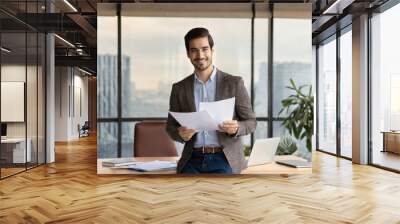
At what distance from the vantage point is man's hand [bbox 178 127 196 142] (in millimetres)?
4483

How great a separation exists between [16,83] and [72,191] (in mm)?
2635

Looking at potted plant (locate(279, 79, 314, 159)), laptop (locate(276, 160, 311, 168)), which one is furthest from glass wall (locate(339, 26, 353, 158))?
laptop (locate(276, 160, 311, 168))

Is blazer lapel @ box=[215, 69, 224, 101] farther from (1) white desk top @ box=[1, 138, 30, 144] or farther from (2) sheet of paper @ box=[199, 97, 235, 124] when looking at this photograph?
(1) white desk top @ box=[1, 138, 30, 144]

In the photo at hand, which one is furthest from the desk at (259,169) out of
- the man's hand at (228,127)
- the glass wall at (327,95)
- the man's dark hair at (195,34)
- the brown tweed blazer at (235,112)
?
the glass wall at (327,95)

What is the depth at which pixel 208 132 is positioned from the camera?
4652mm

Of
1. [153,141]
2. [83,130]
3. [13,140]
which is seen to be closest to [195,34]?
[153,141]

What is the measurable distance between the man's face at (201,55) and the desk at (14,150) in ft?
11.4

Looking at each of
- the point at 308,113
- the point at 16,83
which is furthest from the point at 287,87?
the point at 16,83

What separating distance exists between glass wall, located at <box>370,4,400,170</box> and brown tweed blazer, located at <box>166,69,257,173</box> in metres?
3.47

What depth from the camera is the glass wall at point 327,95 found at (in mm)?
10328

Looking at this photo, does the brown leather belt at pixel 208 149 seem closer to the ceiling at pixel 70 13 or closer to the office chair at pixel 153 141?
the office chair at pixel 153 141

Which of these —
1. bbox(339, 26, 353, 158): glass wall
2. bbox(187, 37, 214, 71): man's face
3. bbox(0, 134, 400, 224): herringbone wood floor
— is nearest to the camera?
bbox(0, 134, 400, 224): herringbone wood floor

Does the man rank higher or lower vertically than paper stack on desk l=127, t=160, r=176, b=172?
higher

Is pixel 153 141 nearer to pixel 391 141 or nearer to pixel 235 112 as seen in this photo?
pixel 235 112
